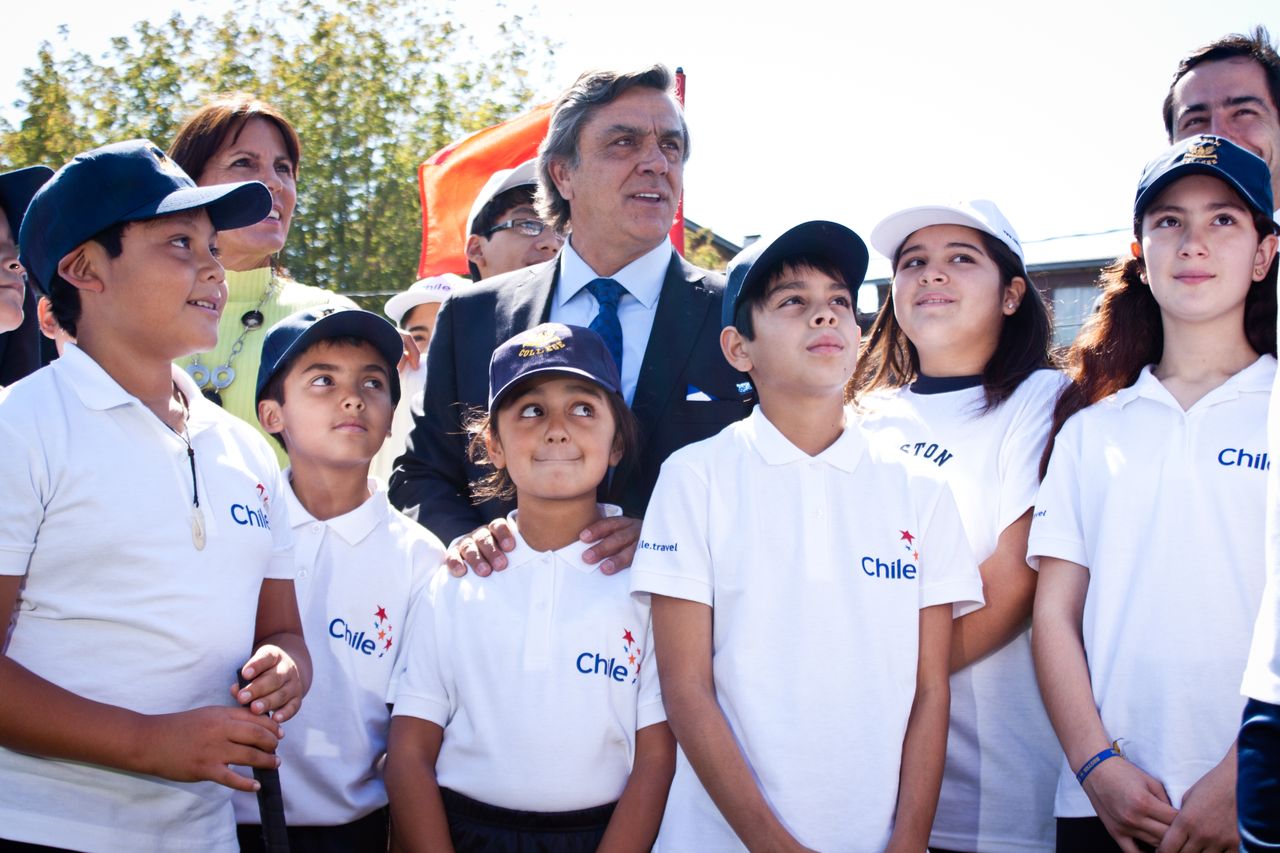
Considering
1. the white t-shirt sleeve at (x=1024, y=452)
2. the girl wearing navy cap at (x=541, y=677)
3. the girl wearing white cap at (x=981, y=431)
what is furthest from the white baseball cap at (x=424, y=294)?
the white t-shirt sleeve at (x=1024, y=452)

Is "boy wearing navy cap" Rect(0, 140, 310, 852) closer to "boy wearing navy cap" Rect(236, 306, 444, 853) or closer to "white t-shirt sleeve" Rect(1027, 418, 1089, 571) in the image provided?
"boy wearing navy cap" Rect(236, 306, 444, 853)

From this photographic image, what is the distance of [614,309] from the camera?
12.9 feet

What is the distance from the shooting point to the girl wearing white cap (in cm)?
319

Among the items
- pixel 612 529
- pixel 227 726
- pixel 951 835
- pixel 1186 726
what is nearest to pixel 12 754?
pixel 227 726

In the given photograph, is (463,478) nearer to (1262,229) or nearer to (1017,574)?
(1017,574)

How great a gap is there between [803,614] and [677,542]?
14.3 inches

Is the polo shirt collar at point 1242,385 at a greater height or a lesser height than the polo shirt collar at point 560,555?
greater

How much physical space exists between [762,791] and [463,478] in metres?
1.57

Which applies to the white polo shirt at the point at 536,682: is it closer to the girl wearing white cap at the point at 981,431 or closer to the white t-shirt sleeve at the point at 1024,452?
the girl wearing white cap at the point at 981,431

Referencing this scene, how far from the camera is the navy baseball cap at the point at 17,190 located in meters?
3.87

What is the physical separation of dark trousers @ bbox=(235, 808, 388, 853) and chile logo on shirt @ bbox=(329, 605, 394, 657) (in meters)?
0.45

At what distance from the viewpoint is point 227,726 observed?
2.61 meters

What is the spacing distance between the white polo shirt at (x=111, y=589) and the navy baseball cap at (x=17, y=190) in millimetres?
1397

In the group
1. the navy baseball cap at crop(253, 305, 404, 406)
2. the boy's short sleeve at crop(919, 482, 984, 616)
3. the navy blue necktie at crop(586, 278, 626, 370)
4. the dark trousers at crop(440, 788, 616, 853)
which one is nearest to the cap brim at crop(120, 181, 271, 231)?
the navy baseball cap at crop(253, 305, 404, 406)
